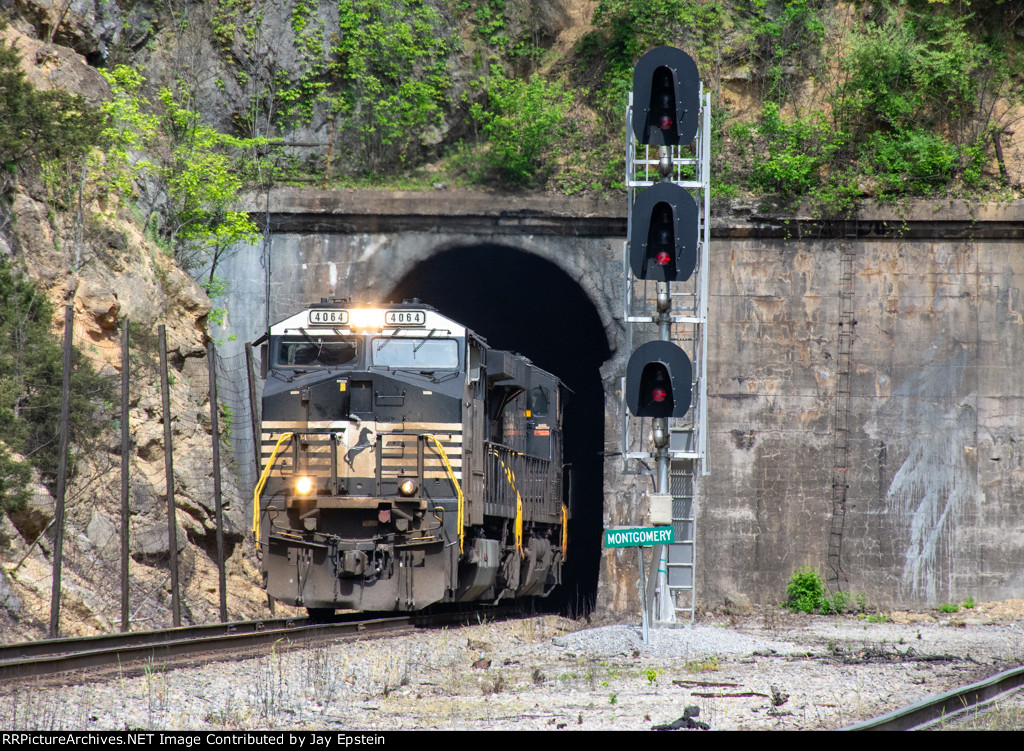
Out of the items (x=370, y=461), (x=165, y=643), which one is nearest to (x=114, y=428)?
(x=370, y=461)

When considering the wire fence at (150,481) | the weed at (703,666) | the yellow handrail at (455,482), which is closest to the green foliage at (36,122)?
the wire fence at (150,481)

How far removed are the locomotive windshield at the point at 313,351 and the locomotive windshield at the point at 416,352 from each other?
38cm

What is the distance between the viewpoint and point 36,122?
15961 millimetres

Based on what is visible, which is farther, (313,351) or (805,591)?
(805,591)

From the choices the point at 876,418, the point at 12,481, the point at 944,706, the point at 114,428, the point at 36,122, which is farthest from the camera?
the point at 876,418

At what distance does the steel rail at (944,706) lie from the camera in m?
6.62

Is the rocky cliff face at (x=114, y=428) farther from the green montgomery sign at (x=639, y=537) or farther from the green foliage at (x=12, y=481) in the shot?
the green montgomery sign at (x=639, y=537)

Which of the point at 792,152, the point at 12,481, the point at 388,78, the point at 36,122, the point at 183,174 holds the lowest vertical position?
the point at 12,481

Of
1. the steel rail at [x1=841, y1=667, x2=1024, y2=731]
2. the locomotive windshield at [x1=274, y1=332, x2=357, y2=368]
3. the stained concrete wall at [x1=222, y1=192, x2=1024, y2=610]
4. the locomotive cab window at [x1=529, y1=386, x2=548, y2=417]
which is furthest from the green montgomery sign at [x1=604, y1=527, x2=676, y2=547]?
the stained concrete wall at [x1=222, y1=192, x2=1024, y2=610]

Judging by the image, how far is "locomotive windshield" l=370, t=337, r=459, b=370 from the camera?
13.8 meters

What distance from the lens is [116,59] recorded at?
867 inches

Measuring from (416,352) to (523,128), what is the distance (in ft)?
30.5

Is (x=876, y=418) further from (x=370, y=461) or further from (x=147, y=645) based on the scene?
(x=147, y=645)
